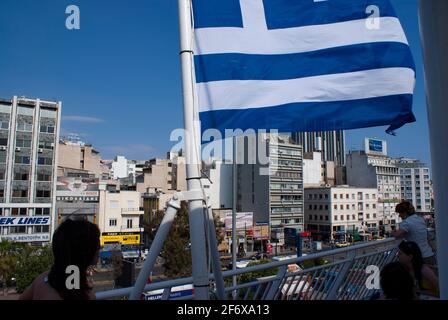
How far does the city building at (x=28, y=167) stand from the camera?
37031 mm

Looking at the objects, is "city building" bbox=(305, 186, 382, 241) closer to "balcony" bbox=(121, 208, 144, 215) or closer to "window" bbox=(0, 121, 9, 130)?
"balcony" bbox=(121, 208, 144, 215)

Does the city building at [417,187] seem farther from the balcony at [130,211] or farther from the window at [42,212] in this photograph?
the window at [42,212]

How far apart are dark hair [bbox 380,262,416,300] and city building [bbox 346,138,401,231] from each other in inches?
2989

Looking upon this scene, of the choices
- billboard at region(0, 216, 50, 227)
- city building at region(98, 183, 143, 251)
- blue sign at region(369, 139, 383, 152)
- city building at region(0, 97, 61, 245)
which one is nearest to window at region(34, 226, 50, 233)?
city building at region(0, 97, 61, 245)

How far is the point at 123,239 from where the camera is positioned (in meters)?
44.2

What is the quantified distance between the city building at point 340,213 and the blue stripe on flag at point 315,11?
2472 inches

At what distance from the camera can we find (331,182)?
8288 cm

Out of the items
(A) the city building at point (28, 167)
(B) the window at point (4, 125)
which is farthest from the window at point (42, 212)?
(B) the window at point (4, 125)

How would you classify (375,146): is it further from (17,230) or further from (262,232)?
(17,230)

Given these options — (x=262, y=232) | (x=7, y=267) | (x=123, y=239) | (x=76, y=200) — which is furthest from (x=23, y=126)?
(x=262, y=232)

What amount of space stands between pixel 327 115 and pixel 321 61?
50 cm

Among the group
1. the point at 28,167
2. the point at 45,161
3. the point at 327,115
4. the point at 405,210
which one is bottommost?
the point at 405,210

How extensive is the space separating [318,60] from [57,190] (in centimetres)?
4476
